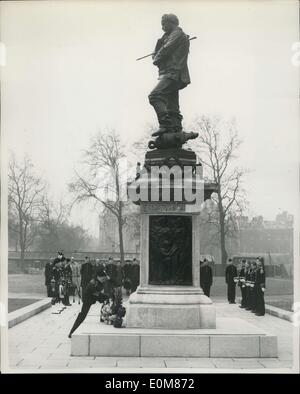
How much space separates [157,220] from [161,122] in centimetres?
254

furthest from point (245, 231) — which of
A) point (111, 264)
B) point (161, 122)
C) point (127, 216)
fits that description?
point (161, 122)

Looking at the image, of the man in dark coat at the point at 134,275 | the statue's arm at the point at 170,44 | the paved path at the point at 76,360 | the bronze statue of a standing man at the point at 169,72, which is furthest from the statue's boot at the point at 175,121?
the man in dark coat at the point at 134,275

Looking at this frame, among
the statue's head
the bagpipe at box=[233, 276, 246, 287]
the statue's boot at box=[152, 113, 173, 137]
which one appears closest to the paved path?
the statue's boot at box=[152, 113, 173, 137]

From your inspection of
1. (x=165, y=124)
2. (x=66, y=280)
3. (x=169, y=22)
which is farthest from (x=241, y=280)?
Result: (x=169, y=22)

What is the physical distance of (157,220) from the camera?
11.5 m

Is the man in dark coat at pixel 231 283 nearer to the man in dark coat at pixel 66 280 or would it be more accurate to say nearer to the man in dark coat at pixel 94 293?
the man in dark coat at pixel 66 280

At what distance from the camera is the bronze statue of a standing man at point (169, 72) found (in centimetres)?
1245

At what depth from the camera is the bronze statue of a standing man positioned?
12.5m

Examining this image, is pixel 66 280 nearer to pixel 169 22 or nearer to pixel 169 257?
pixel 169 257

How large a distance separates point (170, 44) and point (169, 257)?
4998 millimetres

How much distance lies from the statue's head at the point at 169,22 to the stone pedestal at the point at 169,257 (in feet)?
12.4

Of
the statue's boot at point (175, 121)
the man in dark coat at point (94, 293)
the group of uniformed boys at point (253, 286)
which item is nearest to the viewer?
the man in dark coat at point (94, 293)

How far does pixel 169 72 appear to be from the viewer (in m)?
12.5
